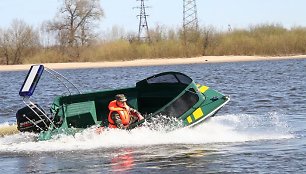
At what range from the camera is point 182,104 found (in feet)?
55.6

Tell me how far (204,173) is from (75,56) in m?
82.7

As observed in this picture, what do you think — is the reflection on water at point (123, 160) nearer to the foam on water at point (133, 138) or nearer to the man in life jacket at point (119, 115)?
the foam on water at point (133, 138)

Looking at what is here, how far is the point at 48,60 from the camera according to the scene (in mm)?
90875

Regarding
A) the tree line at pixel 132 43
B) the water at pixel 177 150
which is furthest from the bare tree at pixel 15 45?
the water at pixel 177 150

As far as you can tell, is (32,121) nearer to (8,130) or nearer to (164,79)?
(8,130)

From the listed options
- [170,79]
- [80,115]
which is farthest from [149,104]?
[80,115]

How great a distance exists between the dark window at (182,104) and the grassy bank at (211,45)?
69529mm

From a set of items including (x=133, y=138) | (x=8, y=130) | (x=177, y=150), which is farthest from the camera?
(x=8, y=130)

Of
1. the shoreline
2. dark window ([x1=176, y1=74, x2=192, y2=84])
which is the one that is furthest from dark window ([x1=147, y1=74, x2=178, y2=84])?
the shoreline

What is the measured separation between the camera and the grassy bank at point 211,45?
86.6 m

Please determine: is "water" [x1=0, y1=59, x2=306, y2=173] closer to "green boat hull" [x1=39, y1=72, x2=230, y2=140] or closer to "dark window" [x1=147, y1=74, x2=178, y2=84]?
"green boat hull" [x1=39, y1=72, x2=230, y2=140]

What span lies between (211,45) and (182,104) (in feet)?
237

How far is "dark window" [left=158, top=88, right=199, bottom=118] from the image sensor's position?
16703 mm

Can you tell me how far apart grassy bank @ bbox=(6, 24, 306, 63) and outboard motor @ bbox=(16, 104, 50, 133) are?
70.2 m
